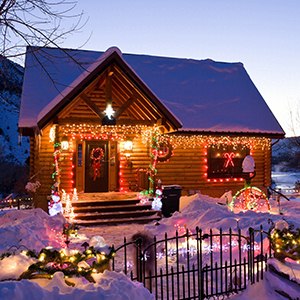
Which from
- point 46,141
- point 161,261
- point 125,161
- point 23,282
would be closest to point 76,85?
point 46,141

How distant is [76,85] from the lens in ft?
46.6

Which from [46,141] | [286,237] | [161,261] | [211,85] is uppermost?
[211,85]

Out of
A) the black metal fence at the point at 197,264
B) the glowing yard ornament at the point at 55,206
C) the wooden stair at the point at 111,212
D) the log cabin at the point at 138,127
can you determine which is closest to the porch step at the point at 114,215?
the wooden stair at the point at 111,212

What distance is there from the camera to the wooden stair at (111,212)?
14.4m

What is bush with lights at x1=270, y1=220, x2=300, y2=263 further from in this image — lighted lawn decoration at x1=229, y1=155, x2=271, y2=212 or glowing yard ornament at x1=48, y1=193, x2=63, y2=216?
glowing yard ornament at x1=48, y1=193, x2=63, y2=216

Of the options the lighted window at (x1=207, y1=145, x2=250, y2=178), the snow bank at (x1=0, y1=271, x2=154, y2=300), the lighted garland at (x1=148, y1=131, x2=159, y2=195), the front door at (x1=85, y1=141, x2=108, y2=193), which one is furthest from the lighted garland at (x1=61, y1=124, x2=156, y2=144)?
the snow bank at (x1=0, y1=271, x2=154, y2=300)

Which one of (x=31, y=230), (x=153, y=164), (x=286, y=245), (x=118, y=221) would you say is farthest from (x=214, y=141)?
(x=286, y=245)

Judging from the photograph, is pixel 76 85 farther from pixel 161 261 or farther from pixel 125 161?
pixel 161 261

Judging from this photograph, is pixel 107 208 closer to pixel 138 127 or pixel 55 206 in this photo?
pixel 55 206

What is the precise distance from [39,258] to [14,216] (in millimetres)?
8071

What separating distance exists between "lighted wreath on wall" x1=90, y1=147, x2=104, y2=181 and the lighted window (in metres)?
5.40

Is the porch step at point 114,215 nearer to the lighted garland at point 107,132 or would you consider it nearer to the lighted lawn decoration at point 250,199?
the lighted lawn decoration at point 250,199

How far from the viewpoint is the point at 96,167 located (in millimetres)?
18438

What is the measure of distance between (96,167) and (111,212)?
155 inches
